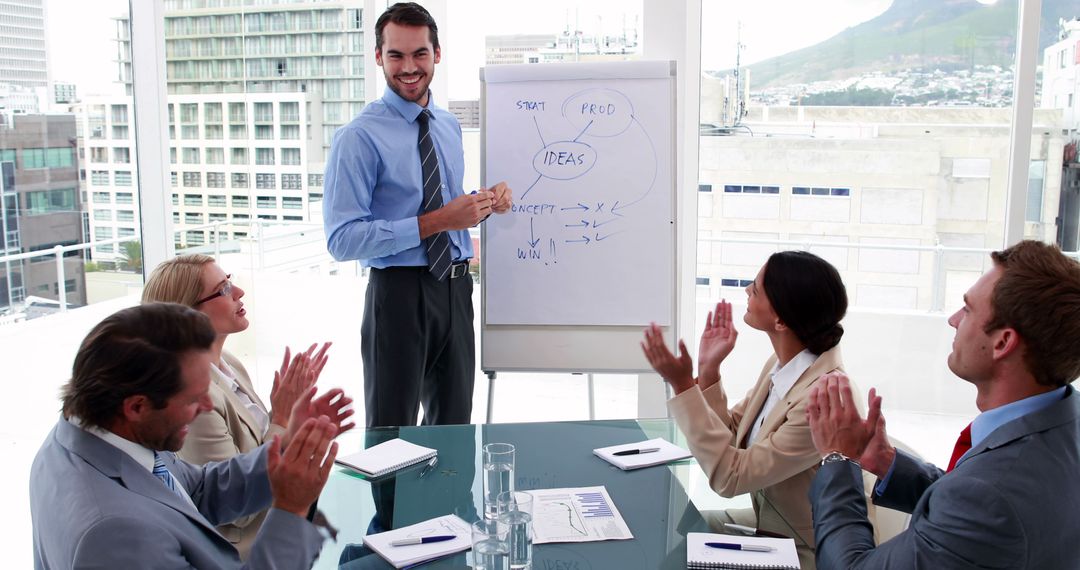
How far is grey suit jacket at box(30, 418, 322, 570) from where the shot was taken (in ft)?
4.10

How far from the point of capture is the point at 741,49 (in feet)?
12.7

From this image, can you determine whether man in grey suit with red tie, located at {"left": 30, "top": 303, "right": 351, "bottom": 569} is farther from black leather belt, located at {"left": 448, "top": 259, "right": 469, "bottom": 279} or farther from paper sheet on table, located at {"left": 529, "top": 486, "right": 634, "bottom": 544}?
black leather belt, located at {"left": 448, "top": 259, "right": 469, "bottom": 279}

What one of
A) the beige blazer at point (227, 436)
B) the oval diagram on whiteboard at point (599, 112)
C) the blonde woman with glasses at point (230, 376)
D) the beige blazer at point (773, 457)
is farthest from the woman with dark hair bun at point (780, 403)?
the oval diagram on whiteboard at point (599, 112)

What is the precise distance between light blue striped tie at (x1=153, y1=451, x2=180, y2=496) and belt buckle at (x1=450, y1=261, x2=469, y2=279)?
5.07 feet

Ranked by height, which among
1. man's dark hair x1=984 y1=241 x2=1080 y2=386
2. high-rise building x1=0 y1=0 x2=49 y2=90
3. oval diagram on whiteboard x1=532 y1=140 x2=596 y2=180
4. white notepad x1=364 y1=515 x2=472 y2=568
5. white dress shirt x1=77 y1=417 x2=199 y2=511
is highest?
high-rise building x1=0 y1=0 x2=49 y2=90

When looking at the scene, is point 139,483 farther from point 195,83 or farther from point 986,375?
point 195,83

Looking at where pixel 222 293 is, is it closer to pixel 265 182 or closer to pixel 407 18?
pixel 407 18

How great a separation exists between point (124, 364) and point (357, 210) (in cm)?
170

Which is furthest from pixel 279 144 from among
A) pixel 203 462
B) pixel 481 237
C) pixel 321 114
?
pixel 203 462

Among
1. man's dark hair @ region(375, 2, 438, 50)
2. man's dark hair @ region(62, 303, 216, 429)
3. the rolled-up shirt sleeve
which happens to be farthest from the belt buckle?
man's dark hair @ region(62, 303, 216, 429)

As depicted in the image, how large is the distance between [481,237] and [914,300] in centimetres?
205

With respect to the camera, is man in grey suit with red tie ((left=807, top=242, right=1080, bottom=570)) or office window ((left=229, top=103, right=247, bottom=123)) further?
Answer: office window ((left=229, top=103, right=247, bottom=123))

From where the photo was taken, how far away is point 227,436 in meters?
2.02

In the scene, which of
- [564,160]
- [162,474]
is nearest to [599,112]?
[564,160]
